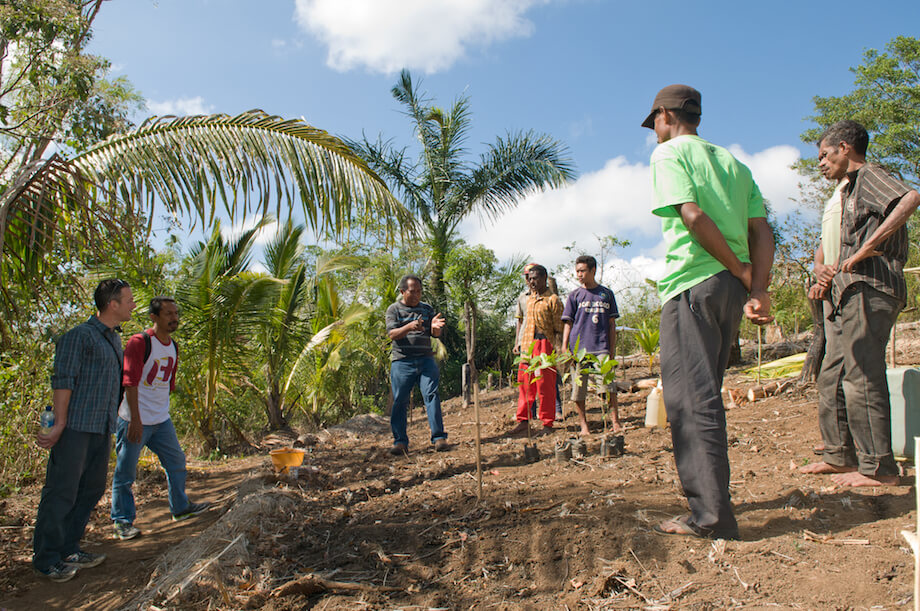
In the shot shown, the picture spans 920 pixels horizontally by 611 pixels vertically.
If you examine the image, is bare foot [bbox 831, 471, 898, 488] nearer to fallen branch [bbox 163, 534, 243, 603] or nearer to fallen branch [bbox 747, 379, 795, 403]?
fallen branch [bbox 163, 534, 243, 603]

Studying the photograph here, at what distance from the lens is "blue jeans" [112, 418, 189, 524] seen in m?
4.23

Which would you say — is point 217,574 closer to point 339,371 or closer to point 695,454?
point 695,454

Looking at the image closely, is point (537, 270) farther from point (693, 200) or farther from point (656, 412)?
point (693, 200)

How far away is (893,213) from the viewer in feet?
10.2

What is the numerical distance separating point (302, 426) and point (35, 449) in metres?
10.9

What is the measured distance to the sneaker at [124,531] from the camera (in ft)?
13.9

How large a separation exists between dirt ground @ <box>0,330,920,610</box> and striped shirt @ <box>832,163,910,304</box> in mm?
1039

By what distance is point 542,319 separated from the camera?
6137mm

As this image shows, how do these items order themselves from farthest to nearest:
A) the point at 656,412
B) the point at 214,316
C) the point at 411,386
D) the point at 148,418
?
the point at 214,316 → the point at 411,386 → the point at 656,412 → the point at 148,418

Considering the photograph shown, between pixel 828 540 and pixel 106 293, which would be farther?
pixel 106 293

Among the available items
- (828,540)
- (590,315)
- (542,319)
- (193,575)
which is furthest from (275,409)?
(828,540)

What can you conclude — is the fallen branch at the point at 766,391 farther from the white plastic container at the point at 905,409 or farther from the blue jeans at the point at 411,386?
the blue jeans at the point at 411,386

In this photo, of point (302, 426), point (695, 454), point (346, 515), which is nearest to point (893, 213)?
point (695, 454)

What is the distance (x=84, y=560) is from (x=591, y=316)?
13.9 feet
